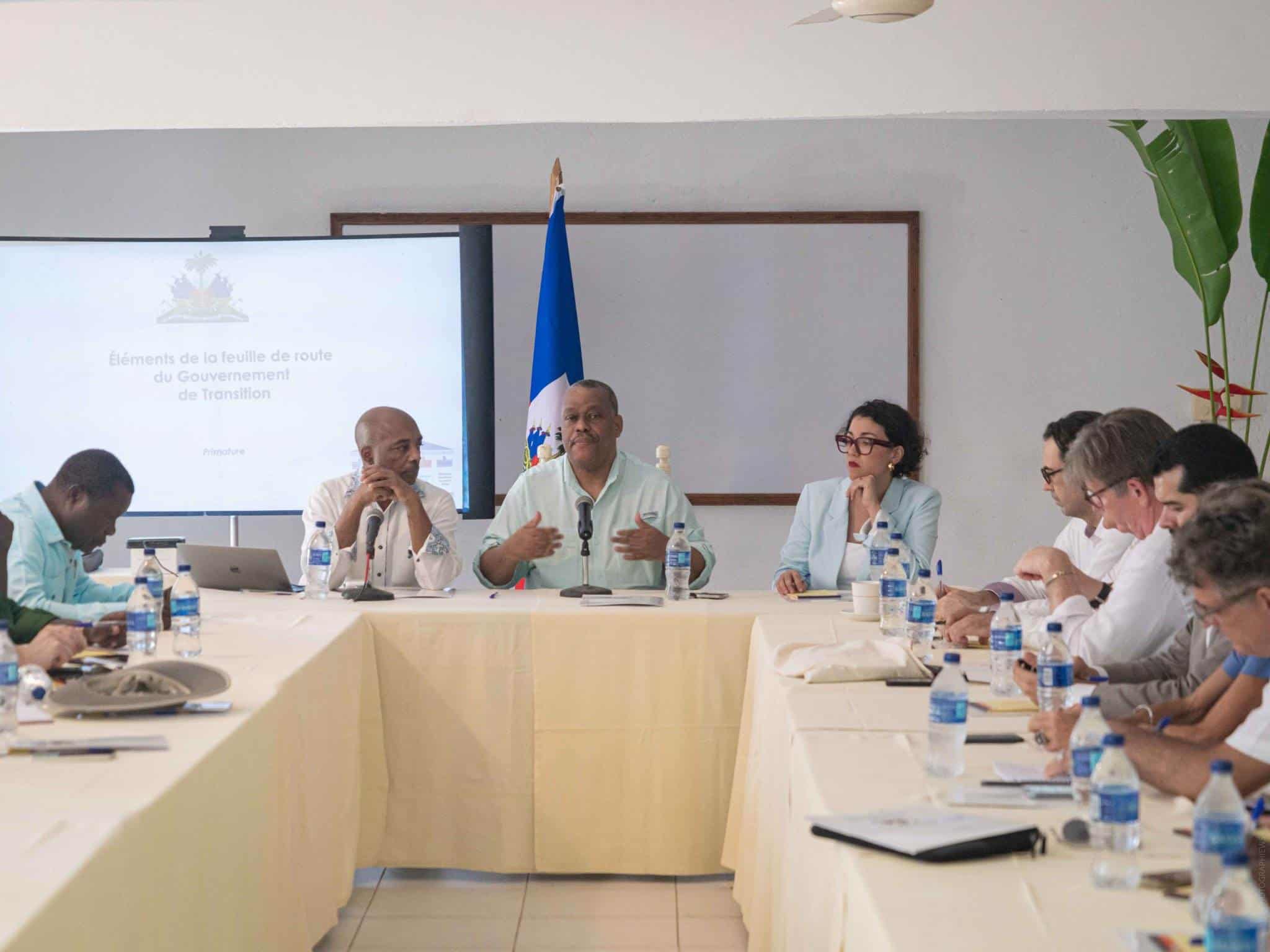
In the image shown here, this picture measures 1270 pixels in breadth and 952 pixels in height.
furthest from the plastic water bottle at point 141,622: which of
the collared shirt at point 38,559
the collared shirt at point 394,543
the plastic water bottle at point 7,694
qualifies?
the collared shirt at point 394,543

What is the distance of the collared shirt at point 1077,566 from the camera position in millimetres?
3297

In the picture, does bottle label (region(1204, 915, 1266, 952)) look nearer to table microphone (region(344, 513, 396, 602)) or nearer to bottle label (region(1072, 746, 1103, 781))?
bottle label (region(1072, 746, 1103, 781))

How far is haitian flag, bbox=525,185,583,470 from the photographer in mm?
5312

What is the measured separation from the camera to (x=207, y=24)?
13.6 ft

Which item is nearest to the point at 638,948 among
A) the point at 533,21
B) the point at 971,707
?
the point at 971,707

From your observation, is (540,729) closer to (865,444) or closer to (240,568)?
(240,568)

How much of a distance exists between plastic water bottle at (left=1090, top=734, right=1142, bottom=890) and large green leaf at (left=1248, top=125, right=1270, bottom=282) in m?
3.86

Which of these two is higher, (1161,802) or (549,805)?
(1161,802)

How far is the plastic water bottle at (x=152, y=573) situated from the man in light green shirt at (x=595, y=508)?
3.37ft

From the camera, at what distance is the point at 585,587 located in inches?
158

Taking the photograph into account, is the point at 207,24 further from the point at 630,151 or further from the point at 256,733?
the point at 256,733

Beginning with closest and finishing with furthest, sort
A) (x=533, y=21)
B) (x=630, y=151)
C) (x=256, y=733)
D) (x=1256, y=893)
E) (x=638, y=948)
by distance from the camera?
(x=1256, y=893) → (x=256, y=733) → (x=638, y=948) → (x=533, y=21) → (x=630, y=151)

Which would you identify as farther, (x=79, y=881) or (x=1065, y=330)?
(x=1065, y=330)

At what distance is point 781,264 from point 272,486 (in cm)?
221
